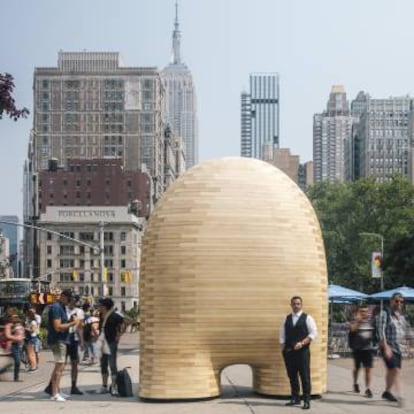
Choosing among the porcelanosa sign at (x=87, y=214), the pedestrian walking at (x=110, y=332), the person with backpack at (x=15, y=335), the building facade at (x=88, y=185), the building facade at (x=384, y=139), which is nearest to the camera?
the pedestrian walking at (x=110, y=332)

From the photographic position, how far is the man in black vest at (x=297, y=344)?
12938mm

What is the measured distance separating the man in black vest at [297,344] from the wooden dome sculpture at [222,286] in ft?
Result: 1.39

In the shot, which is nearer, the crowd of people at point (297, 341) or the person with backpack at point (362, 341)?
the crowd of people at point (297, 341)

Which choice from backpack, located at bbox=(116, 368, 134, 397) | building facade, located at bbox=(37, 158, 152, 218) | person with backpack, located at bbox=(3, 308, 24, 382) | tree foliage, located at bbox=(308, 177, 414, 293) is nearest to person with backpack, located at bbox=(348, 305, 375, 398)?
backpack, located at bbox=(116, 368, 134, 397)

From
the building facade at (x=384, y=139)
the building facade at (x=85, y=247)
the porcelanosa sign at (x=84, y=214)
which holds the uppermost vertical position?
the building facade at (x=384, y=139)

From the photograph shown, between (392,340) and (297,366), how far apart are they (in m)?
1.72

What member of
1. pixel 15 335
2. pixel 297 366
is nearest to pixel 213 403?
pixel 297 366

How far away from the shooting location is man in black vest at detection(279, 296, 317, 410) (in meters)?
12.9

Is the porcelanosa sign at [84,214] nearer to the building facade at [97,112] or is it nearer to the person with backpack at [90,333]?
the building facade at [97,112]

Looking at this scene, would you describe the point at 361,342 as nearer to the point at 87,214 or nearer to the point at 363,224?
the point at 363,224

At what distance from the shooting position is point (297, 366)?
13.1 metres

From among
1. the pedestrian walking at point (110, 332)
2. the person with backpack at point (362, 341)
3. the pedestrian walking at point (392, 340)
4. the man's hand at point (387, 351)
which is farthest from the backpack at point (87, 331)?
the man's hand at point (387, 351)

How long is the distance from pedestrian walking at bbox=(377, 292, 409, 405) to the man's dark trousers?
1.41 metres

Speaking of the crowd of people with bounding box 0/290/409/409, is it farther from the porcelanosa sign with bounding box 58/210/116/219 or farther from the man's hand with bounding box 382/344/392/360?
the porcelanosa sign with bounding box 58/210/116/219
